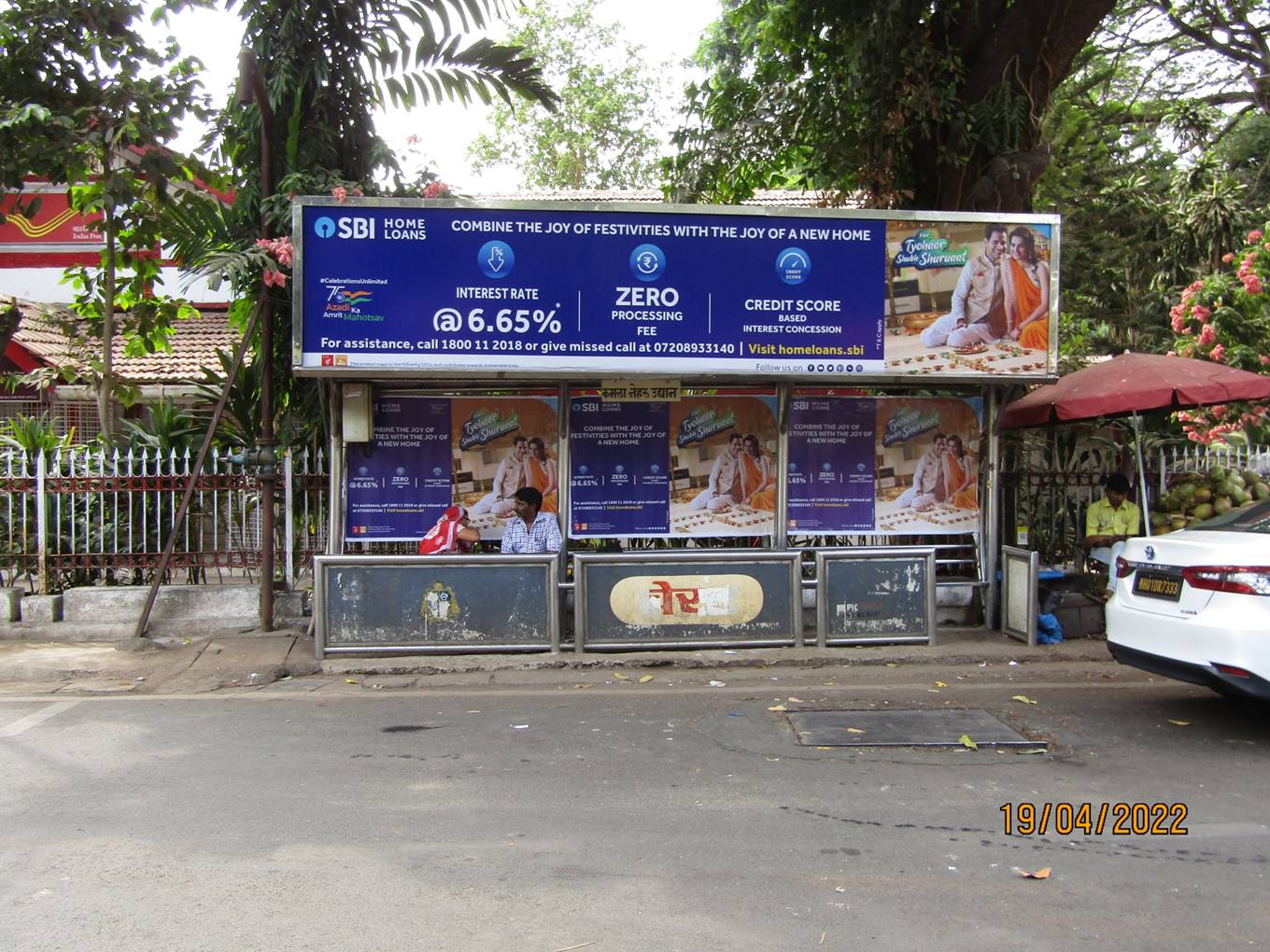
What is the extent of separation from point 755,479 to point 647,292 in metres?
2.16

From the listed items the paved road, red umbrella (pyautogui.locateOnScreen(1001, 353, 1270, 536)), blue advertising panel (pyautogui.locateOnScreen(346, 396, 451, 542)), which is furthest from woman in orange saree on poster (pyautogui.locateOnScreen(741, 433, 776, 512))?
blue advertising panel (pyautogui.locateOnScreen(346, 396, 451, 542))

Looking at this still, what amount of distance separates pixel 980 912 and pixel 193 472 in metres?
7.95

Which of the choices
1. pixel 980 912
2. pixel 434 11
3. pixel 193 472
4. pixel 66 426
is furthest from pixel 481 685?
pixel 66 426

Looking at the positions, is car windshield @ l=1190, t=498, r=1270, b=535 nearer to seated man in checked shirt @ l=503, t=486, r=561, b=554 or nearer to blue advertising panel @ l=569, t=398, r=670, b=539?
blue advertising panel @ l=569, t=398, r=670, b=539

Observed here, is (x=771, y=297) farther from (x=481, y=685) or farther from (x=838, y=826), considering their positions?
(x=838, y=826)

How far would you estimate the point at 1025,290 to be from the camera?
29.7 feet

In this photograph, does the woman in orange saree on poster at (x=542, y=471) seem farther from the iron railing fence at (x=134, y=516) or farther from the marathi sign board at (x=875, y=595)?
the marathi sign board at (x=875, y=595)

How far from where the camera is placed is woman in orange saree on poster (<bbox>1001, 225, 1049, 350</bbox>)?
29.6 feet

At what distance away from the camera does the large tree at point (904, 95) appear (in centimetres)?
1058

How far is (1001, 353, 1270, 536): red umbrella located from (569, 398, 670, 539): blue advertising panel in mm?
3426

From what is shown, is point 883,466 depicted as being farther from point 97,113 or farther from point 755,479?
point 97,113

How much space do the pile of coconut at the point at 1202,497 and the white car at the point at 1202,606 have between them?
140 inches
